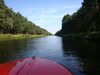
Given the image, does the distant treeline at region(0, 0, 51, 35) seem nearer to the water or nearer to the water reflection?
the water

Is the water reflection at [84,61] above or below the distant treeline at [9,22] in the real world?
below

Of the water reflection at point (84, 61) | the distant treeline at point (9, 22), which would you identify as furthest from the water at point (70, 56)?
the distant treeline at point (9, 22)

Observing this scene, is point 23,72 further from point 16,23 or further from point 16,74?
point 16,23

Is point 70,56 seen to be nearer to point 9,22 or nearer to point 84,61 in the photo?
point 84,61

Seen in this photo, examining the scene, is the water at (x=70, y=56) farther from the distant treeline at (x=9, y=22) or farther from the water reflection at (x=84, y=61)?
the distant treeline at (x=9, y=22)

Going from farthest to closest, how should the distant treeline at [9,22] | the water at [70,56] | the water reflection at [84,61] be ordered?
the distant treeline at [9,22] → the water at [70,56] → the water reflection at [84,61]

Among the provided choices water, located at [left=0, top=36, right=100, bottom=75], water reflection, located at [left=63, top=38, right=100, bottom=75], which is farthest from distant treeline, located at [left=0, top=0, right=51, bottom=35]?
water reflection, located at [left=63, top=38, right=100, bottom=75]

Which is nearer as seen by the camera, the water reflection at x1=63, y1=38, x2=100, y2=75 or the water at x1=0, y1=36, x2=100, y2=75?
the water reflection at x1=63, y1=38, x2=100, y2=75

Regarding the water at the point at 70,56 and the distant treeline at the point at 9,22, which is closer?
the water at the point at 70,56

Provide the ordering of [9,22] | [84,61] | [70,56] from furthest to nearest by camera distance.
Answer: [9,22] < [70,56] < [84,61]

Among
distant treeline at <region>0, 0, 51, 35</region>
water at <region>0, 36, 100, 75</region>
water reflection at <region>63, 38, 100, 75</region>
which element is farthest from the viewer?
distant treeline at <region>0, 0, 51, 35</region>

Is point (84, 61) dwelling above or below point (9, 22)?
below

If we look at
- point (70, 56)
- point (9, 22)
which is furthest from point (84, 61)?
point (9, 22)

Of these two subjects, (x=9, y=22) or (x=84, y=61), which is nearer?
(x=84, y=61)
